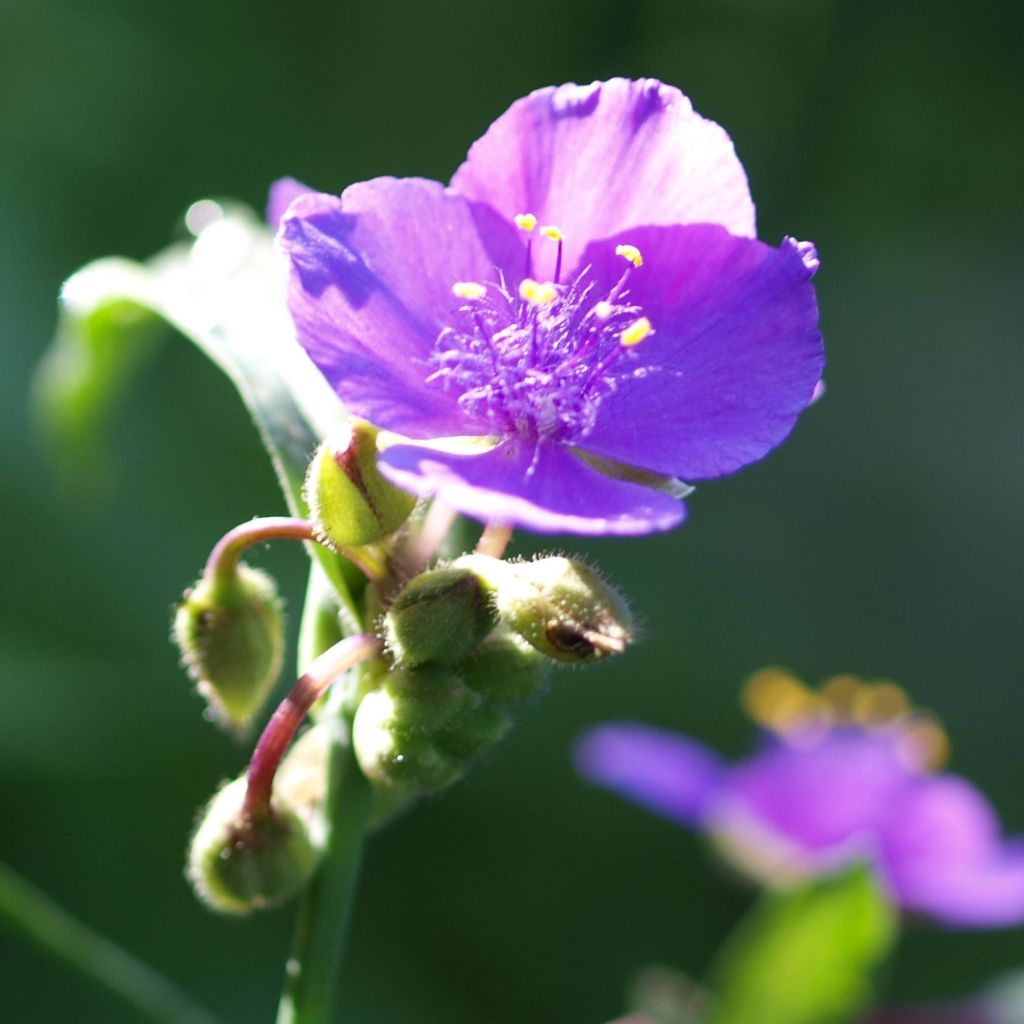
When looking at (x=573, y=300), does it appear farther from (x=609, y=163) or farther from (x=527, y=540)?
(x=527, y=540)

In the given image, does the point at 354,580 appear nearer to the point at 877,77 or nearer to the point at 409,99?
the point at 409,99

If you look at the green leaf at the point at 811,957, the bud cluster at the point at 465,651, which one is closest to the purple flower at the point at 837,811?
the green leaf at the point at 811,957

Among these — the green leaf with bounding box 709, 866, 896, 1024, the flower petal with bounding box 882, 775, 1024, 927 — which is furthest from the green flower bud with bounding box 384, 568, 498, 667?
the flower petal with bounding box 882, 775, 1024, 927

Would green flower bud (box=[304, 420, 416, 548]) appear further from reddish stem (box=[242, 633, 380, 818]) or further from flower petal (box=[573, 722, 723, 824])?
flower petal (box=[573, 722, 723, 824])

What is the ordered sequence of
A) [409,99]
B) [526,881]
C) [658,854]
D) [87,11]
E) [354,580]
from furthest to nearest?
[409,99] < [87,11] < [658,854] < [526,881] < [354,580]

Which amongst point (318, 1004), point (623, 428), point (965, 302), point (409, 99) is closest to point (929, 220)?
point (965, 302)

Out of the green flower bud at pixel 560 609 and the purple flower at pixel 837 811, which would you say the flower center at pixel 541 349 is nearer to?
the green flower bud at pixel 560 609
